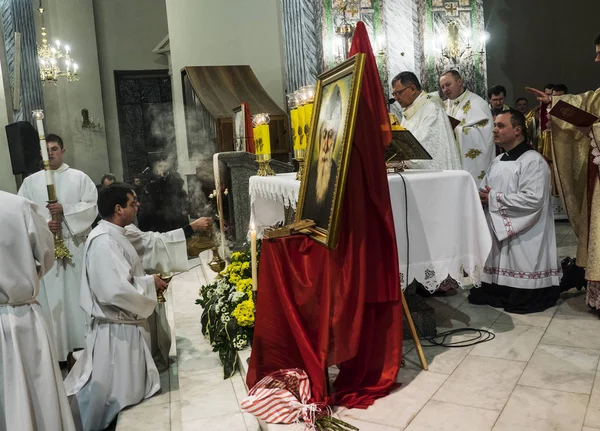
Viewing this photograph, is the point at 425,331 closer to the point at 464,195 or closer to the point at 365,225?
the point at 464,195

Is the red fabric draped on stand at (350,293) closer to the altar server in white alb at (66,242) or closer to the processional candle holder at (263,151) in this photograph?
the processional candle holder at (263,151)

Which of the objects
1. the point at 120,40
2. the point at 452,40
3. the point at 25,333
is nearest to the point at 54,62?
the point at 120,40

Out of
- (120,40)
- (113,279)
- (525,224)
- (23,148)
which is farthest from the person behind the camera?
(120,40)

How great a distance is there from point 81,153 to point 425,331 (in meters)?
7.71

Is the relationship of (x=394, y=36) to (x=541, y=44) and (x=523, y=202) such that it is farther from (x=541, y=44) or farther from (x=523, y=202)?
(x=523, y=202)

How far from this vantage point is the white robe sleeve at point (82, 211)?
5.17 metres

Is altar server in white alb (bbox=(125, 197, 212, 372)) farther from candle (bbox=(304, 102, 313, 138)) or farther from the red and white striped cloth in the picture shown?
the red and white striped cloth

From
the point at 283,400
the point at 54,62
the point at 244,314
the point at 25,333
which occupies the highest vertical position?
the point at 54,62

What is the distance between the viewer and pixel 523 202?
438cm

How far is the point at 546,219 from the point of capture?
4527 mm

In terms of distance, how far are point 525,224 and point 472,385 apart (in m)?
1.77

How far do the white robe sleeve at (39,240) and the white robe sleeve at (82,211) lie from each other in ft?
7.61

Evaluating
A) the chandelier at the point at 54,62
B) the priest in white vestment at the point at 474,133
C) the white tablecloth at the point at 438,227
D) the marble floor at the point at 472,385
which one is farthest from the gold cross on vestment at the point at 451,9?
the white tablecloth at the point at 438,227

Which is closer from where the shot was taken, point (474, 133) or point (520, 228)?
point (520, 228)
